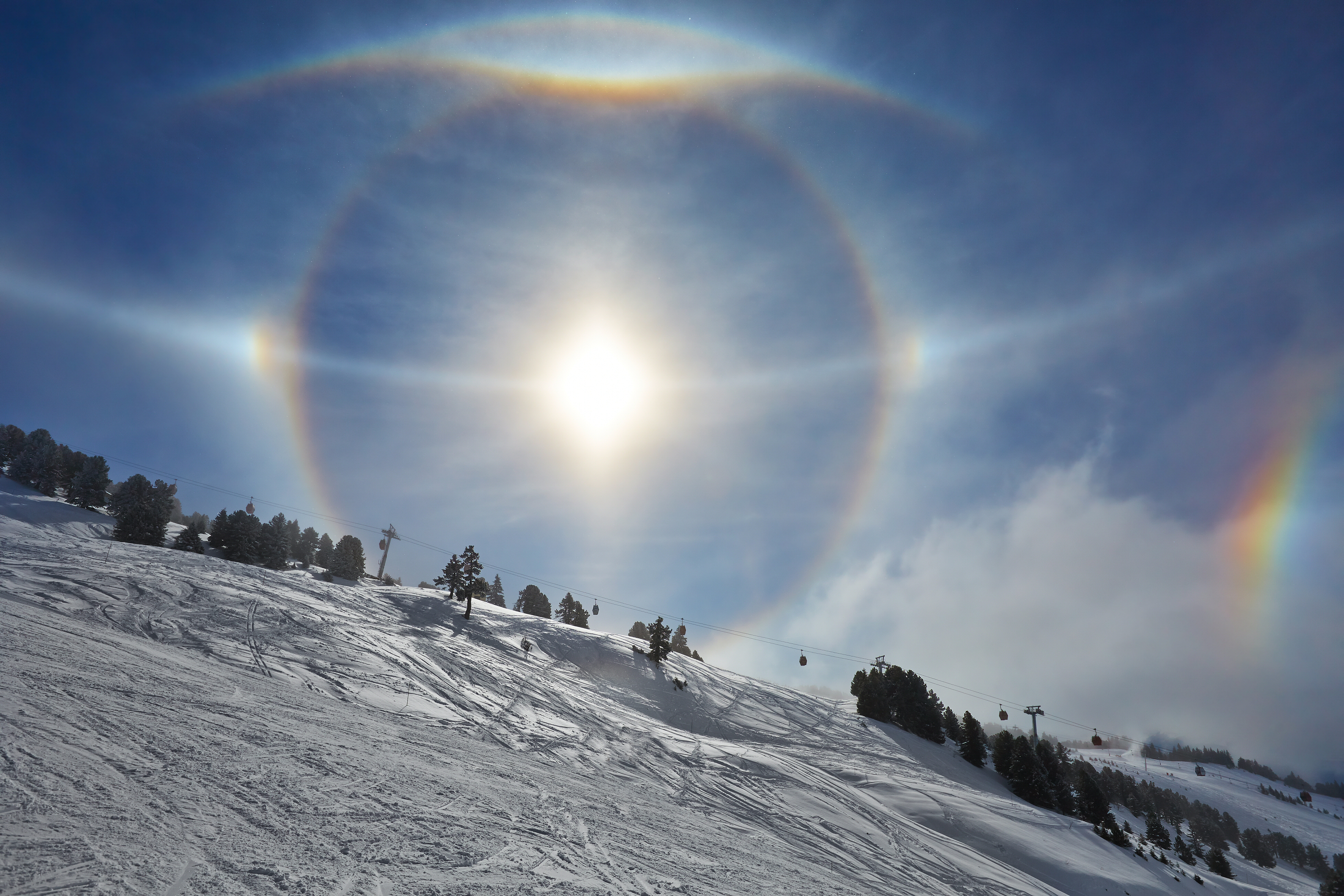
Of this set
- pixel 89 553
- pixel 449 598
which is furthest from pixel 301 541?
pixel 89 553

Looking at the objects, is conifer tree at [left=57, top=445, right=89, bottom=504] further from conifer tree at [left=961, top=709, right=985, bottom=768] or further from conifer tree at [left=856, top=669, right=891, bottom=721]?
conifer tree at [left=961, top=709, right=985, bottom=768]

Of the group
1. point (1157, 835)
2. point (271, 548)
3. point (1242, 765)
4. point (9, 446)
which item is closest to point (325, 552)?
point (271, 548)

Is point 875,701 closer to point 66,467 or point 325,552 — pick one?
point 325,552

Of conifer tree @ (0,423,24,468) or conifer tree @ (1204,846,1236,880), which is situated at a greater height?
conifer tree @ (0,423,24,468)

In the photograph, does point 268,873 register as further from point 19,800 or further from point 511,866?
point 19,800

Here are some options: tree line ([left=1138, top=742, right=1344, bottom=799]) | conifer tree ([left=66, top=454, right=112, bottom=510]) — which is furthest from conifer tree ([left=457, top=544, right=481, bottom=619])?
tree line ([left=1138, top=742, right=1344, bottom=799])

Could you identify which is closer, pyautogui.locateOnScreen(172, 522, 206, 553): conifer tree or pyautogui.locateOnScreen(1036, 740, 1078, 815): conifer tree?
pyautogui.locateOnScreen(1036, 740, 1078, 815): conifer tree

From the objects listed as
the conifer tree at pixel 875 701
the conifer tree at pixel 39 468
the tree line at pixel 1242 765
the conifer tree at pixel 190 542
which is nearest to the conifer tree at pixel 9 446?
the conifer tree at pixel 39 468
